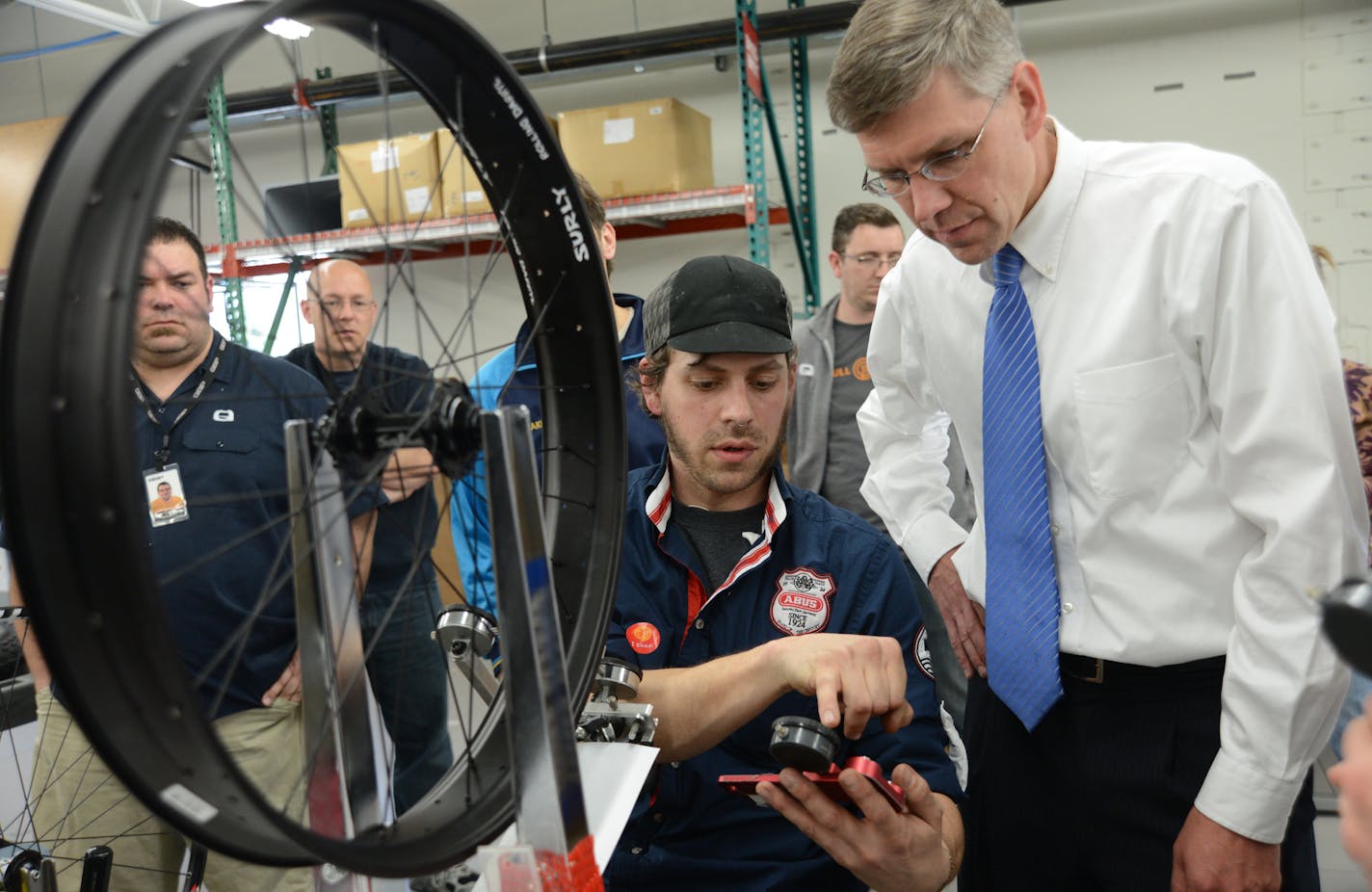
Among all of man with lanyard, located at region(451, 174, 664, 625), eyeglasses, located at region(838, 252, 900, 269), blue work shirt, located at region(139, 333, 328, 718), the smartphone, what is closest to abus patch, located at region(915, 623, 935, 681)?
the smartphone

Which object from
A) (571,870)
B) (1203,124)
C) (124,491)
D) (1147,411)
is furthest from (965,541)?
(1203,124)

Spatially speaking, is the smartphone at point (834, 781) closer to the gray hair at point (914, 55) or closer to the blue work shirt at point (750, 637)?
the blue work shirt at point (750, 637)

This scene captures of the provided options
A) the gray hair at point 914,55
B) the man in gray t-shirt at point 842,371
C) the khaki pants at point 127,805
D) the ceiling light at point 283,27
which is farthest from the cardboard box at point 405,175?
the gray hair at point 914,55

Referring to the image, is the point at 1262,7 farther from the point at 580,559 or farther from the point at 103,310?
the point at 103,310

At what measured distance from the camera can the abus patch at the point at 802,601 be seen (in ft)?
4.29

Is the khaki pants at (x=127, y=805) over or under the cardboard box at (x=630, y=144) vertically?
under

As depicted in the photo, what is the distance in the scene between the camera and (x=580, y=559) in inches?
40.9

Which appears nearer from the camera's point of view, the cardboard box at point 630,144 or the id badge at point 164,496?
the id badge at point 164,496

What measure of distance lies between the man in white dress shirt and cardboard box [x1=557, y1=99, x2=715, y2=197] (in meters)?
2.78

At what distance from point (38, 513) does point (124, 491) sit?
0.05 metres

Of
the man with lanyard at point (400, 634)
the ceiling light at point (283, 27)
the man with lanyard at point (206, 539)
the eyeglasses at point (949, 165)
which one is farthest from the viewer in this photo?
the man with lanyard at point (400, 634)

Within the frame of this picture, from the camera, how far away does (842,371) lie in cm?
298

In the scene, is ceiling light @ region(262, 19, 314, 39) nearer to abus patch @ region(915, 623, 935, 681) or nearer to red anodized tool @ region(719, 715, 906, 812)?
red anodized tool @ region(719, 715, 906, 812)

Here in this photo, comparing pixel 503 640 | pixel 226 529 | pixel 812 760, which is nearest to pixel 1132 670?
pixel 812 760
